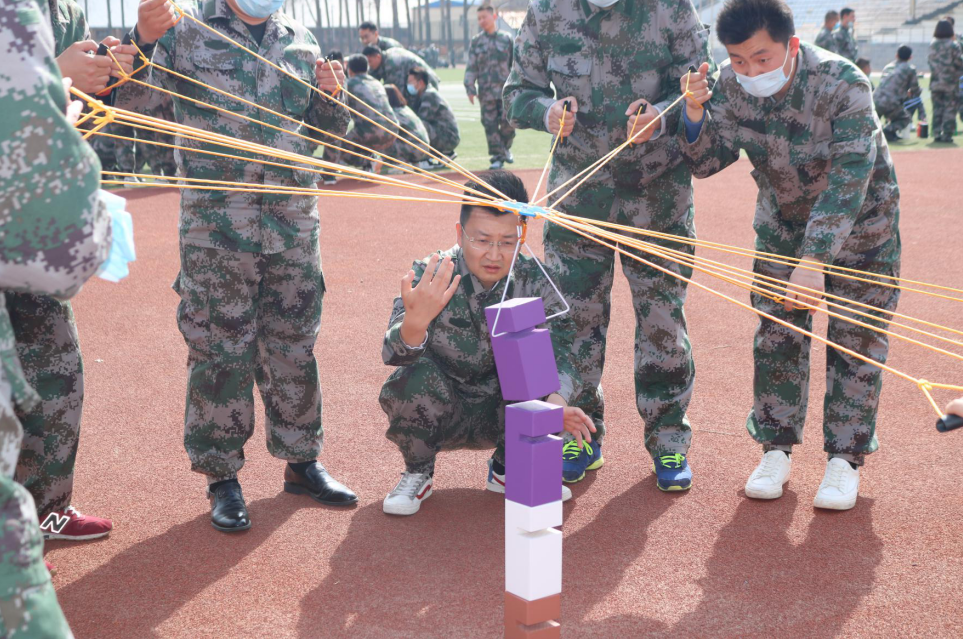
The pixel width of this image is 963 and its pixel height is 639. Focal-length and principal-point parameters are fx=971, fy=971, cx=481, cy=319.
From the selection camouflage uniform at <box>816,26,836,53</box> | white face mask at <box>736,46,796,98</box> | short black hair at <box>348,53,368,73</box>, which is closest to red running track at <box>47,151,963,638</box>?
white face mask at <box>736,46,796,98</box>

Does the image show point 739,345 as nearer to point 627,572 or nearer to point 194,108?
point 627,572

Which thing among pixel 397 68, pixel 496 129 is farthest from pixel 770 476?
pixel 397 68

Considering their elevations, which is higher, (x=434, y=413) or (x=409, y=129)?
(x=409, y=129)

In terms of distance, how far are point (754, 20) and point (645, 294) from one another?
1225mm

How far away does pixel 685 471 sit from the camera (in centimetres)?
423

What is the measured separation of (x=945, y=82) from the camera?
16.7 metres

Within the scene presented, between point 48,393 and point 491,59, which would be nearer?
point 48,393

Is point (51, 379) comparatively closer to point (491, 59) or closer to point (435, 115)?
point (435, 115)

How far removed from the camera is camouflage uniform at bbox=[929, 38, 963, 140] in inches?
656

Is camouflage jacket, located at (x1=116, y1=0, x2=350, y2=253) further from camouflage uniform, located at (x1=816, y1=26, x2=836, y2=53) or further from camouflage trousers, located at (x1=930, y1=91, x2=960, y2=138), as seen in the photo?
camouflage uniform, located at (x1=816, y1=26, x2=836, y2=53)

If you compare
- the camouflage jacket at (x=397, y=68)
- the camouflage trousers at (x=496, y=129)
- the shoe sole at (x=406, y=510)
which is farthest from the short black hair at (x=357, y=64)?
the shoe sole at (x=406, y=510)

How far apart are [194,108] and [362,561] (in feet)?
6.08

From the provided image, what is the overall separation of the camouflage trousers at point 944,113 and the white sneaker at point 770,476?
1485 cm

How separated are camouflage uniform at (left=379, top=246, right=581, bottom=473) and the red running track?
297 millimetres
